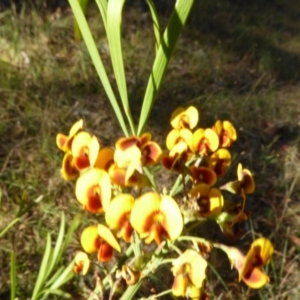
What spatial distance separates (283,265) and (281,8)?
2043mm

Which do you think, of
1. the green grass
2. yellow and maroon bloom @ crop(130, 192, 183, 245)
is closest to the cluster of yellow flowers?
yellow and maroon bloom @ crop(130, 192, 183, 245)

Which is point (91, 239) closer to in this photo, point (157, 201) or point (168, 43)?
point (157, 201)

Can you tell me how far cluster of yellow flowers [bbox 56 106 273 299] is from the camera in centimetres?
76

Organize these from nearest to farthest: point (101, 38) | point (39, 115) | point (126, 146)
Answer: point (126, 146) < point (39, 115) < point (101, 38)

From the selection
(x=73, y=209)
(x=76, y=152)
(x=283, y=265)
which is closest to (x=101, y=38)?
(x=73, y=209)

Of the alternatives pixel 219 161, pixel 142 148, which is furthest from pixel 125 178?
pixel 219 161

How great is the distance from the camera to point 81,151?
0.84 meters

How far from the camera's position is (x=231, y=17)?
10.8 feet

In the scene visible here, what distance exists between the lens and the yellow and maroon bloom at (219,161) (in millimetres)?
870

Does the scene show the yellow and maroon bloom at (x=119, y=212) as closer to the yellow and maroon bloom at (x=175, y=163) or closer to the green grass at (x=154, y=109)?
the yellow and maroon bloom at (x=175, y=163)

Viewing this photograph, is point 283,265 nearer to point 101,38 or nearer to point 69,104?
point 69,104

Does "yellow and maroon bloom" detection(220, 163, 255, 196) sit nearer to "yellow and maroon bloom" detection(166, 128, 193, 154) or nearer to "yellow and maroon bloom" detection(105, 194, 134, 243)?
"yellow and maroon bloom" detection(166, 128, 193, 154)

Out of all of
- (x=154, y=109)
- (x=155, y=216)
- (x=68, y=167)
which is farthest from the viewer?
(x=154, y=109)

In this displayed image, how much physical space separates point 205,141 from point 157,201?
139mm
